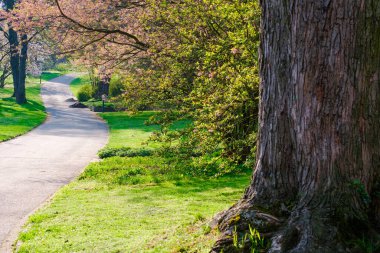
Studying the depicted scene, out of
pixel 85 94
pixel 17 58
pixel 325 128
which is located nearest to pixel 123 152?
pixel 325 128

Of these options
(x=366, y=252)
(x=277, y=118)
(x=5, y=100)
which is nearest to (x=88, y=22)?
(x=277, y=118)

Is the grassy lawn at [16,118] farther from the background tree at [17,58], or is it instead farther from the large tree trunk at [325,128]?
the large tree trunk at [325,128]

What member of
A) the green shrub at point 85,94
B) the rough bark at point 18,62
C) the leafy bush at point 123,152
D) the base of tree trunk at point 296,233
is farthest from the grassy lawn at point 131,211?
the green shrub at point 85,94

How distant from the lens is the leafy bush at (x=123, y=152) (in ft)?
58.7

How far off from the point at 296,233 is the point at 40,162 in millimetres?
13042

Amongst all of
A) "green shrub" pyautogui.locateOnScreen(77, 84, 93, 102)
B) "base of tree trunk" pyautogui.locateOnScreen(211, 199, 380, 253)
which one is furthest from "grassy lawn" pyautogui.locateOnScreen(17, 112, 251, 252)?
"green shrub" pyautogui.locateOnScreen(77, 84, 93, 102)

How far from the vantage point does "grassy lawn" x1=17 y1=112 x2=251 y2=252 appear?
19.6 feet

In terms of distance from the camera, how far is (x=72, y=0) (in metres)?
19.0

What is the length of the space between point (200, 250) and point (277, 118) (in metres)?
1.55


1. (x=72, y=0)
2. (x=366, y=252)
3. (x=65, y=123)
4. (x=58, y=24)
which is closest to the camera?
(x=366, y=252)

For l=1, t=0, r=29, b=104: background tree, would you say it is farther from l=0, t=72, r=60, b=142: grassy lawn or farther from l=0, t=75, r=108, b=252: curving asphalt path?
l=0, t=75, r=108, b=252: curving asphalt path

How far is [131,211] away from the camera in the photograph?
8.84 metres

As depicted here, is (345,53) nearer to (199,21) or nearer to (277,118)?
(277,118)

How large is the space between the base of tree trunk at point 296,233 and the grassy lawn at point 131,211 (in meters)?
0.37
